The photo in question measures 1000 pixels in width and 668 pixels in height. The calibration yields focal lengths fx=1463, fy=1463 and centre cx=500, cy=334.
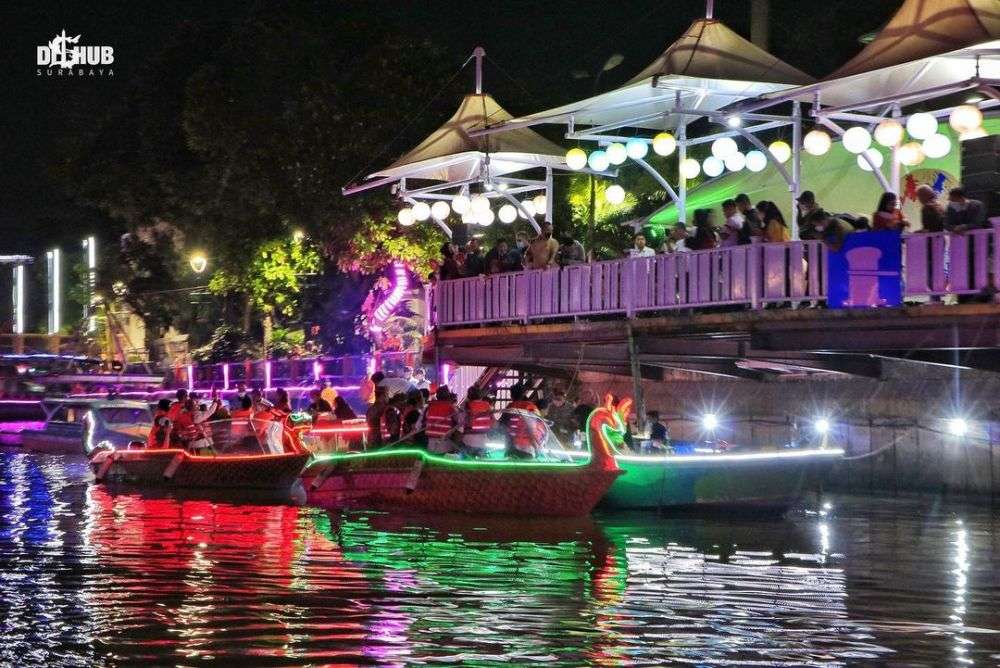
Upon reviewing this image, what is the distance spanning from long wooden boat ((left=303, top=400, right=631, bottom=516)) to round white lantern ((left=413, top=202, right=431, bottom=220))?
829cm

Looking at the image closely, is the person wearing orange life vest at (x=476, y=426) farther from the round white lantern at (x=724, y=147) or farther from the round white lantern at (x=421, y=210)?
the round white lantern at (x=421, y=210)

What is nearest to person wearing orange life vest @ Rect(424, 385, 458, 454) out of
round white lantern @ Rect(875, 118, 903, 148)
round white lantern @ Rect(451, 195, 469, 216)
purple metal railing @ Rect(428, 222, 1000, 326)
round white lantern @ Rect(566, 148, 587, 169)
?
purple metal railing @ Rect(428, 222, 1000, 326)

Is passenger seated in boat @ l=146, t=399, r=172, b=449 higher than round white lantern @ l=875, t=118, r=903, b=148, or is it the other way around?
round white lantern @ l=875, t=118, r=903, b=148

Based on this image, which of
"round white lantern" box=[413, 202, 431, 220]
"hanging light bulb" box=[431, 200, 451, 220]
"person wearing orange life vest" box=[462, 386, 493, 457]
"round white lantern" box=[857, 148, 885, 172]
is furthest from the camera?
"hanging light bulb" box=[431, 200, 451, 220]

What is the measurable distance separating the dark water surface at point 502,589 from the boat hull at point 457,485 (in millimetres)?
457

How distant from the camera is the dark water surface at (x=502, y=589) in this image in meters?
10.3

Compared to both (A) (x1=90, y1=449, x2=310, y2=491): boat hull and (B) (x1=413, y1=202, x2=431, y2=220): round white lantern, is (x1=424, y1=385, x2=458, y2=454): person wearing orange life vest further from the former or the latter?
(B) (x1=413, y1=202, x2=431, y2=220): round white lantern

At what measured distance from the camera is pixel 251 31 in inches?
1597

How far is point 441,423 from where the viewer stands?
787 inches

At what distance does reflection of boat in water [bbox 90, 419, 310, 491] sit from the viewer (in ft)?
79.9

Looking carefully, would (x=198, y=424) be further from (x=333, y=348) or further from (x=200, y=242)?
(x=200, y=242)

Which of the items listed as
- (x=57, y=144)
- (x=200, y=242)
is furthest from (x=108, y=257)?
Answer: (x=200, y=242)

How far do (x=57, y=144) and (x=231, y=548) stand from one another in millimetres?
35747

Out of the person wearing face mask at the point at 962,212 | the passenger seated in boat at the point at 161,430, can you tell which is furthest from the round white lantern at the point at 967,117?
the passenger seated in boat at the point at 161,430
